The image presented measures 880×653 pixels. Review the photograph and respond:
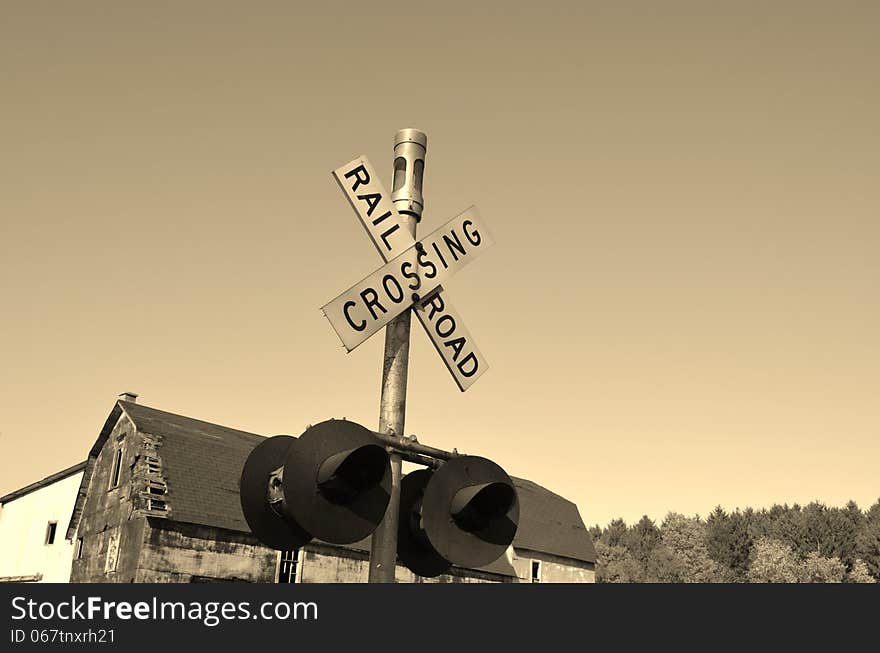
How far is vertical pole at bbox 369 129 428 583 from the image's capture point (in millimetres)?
5062

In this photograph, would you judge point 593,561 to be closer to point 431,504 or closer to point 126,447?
point 126,447

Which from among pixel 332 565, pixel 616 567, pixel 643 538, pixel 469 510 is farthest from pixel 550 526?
pixel 643 538

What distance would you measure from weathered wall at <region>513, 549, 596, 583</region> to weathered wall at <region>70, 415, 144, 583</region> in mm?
21947

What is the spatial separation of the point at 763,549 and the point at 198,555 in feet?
212

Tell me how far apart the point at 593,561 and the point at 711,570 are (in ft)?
125

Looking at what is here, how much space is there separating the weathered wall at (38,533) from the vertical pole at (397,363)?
34892 millimetres

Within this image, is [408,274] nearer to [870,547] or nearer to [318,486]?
[318,486]

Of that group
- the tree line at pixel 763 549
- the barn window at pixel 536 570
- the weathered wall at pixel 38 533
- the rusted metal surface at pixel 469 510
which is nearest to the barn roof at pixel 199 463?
the weathered wall at pixel 38 533

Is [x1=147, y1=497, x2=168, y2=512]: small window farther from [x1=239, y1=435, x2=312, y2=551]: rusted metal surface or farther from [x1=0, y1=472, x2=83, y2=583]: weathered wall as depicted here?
[x1=239, y1=435, x2=312, y2=551]: rusted metal surface

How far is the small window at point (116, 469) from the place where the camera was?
1321 inches

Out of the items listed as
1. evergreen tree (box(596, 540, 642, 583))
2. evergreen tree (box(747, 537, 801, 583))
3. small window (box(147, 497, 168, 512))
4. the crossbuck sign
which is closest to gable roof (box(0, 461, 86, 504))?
small window (box(147, 497, 168, 512))

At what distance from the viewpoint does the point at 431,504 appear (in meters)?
5.17
